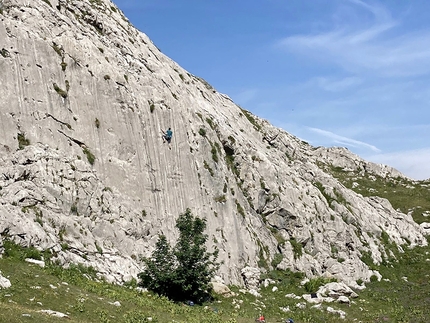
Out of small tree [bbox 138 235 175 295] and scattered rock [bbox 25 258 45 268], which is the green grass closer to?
scattered rock [bbox 25 258 45 268]

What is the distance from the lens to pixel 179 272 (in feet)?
125

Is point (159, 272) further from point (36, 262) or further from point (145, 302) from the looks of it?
point (36, 262)

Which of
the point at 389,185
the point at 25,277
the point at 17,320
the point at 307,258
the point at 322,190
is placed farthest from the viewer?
the point at 389,185

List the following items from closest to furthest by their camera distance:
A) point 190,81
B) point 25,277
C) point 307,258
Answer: point 25,277 → point 307,258 → point 190,81

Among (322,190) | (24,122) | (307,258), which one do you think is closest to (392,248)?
(322,190)

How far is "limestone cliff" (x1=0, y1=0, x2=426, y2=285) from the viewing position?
37500 mm

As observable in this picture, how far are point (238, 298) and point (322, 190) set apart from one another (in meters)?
36.5

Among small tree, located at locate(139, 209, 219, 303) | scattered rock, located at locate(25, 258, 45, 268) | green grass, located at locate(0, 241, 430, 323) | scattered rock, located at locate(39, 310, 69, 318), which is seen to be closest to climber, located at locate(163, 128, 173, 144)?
small tree, located at locate(139, 209, 219, 303)

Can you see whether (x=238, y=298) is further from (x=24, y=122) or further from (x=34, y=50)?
(x=34, y=50)

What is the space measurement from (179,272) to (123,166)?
1275 centimetres

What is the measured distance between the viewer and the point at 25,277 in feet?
89.9

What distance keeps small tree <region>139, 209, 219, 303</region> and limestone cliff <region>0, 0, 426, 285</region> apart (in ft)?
7.86

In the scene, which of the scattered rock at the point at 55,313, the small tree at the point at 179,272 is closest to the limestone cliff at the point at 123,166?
the small tree at the point at 179,272

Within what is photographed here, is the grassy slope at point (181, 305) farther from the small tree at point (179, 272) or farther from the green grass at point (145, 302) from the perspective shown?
the small tree at point (179, 272)
